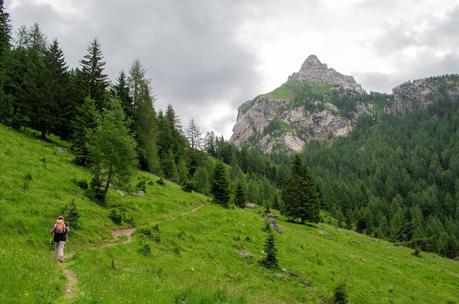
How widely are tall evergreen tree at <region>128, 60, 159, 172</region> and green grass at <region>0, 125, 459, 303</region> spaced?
1667 centimetres

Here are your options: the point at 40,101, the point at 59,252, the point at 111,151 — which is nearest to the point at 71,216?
the point at 59,252

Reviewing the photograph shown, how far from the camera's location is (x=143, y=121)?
71562 millimetres

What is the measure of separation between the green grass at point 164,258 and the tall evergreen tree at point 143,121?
16672 mm

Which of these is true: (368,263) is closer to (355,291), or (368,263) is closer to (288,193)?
(355,291)

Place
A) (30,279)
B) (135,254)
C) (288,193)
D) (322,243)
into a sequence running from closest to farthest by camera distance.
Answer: (30,279) < (135,254) < (322,243) < (288,193)

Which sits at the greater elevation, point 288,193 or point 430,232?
point 288,193

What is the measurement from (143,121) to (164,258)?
49.2 meters

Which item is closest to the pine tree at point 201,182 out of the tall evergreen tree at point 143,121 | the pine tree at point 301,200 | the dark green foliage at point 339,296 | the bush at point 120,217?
the tall evergreen tree at point 143,121

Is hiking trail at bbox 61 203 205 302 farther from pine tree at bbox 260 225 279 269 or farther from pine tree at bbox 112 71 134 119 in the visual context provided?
pine tree at bbox 112 71 134 119

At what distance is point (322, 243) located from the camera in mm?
50344

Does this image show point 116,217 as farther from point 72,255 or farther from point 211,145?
point 211,145

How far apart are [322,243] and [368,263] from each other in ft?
21.9

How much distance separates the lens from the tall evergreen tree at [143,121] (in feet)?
230

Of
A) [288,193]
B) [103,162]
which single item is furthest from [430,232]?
[103,162]
